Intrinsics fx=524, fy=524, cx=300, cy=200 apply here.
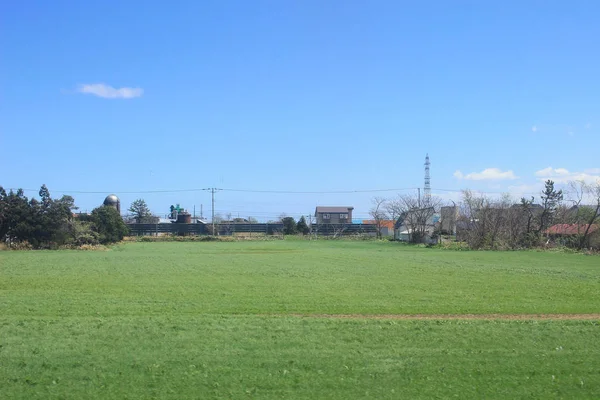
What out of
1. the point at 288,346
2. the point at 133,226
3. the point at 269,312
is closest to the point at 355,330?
the point at 288,346

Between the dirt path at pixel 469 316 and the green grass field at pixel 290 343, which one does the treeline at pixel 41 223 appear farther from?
the dirt path at pixel 469 316

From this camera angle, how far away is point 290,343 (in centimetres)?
982

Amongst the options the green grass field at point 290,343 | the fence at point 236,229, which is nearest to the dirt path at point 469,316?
the green grass field at point 290,343

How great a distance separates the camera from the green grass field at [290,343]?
7480 mm

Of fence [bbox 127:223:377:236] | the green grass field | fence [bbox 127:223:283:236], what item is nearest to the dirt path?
the green grass field

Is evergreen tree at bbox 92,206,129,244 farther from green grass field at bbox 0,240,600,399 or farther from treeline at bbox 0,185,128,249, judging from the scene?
green grass field at bbox 0,240,600,399

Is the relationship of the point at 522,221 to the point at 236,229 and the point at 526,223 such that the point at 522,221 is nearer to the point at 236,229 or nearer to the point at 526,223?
the point at 526,223

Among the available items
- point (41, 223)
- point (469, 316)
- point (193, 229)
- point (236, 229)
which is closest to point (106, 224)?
point (41, 223)

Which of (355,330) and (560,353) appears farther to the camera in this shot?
(355,330)

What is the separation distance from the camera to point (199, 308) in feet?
46.3

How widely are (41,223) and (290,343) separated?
45.3 meters

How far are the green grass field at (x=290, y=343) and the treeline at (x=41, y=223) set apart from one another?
3285 centimetres

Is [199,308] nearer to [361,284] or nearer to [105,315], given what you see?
[105,315]

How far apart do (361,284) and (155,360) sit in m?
12.8
